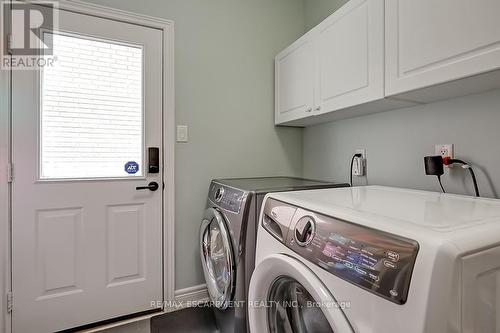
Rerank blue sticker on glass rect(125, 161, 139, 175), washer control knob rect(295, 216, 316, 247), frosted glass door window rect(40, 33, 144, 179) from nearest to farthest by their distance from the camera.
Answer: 1. washer control knob rect(295, 216, 316, 247)
2. frosted glass door window rect(40, 33, 144, 179)
3. blue sticker on glass rect(125, 161, 139, 175)

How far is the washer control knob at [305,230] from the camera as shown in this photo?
0.75 metres

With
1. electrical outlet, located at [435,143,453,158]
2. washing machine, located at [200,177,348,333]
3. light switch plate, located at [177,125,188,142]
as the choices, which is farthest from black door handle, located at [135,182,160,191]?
electrical outlet, located at [435,143,453,158]

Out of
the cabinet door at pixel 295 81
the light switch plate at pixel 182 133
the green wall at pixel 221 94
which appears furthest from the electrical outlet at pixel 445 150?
the light switch plate at pixel 182 133

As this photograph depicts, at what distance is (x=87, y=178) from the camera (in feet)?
5.17

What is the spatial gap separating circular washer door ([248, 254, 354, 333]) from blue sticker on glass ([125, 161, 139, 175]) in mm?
1165

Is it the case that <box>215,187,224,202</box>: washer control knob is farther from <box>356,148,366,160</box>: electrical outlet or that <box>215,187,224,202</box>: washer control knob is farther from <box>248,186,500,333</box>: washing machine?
<box>356,148,366,160</box>: electrical outlet

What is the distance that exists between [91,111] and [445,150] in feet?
6.58

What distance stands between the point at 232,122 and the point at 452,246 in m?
1.70

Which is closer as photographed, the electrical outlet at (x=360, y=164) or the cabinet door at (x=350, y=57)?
the cabinet door at (x=350, y=57)

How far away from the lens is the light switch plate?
1819 mm

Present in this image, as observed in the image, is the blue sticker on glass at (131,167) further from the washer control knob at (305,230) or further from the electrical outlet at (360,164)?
the electrical outlet at (360,164)

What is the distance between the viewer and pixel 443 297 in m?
0.45

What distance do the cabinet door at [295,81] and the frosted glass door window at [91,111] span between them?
1045mm

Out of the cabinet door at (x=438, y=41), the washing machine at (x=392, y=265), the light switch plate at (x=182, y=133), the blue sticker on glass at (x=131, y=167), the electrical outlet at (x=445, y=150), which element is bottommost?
the washing machine at (x=392, y=265)
